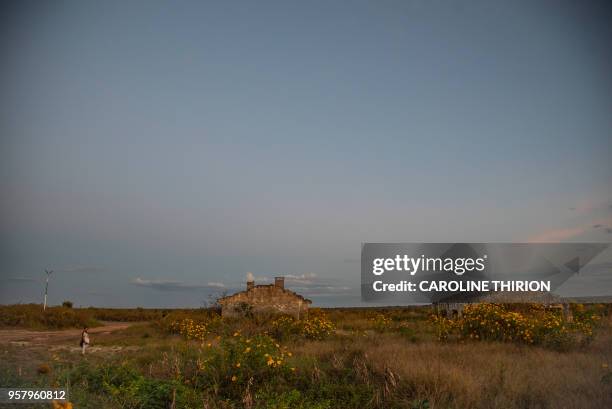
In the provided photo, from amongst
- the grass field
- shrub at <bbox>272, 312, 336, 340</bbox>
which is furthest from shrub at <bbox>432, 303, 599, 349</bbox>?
shrub at <bbox>272, 312, 336, 340</bbox>

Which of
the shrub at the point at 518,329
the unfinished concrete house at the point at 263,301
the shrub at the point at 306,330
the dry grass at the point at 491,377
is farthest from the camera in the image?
the unfinished concrete house at the point at 263,301

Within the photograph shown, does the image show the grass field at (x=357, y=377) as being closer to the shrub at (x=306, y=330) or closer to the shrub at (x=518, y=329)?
the shrub at (x=518, y=329)

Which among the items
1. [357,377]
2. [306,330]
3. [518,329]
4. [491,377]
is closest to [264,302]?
[306,330]

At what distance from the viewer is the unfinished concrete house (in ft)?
83.7

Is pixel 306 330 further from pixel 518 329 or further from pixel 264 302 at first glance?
pixel 264 302

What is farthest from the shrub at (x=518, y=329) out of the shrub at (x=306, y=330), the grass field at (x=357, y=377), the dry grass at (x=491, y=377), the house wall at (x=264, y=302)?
the house wall at (x=264, y=302)

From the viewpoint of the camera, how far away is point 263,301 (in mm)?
25844

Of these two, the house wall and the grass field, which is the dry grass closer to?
the grass field

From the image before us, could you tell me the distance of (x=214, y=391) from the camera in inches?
309

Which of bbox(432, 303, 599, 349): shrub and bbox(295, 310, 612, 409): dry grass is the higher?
bbox(432, 303, 599, 349): shrub

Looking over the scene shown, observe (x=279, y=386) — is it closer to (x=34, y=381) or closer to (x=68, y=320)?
(x=34, y=381)

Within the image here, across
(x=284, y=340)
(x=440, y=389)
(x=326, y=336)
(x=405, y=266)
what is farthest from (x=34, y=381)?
(x=405, y=266)

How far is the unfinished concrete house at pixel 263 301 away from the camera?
25.5m

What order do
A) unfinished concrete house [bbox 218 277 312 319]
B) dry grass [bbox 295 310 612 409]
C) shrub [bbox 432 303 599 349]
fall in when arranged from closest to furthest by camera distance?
1. dry grass [bbox 295 310 612 409]
2. shrub [bbox 432 303 599 349]
3. unfinished concrete house [bbox 218 277 312 319]
